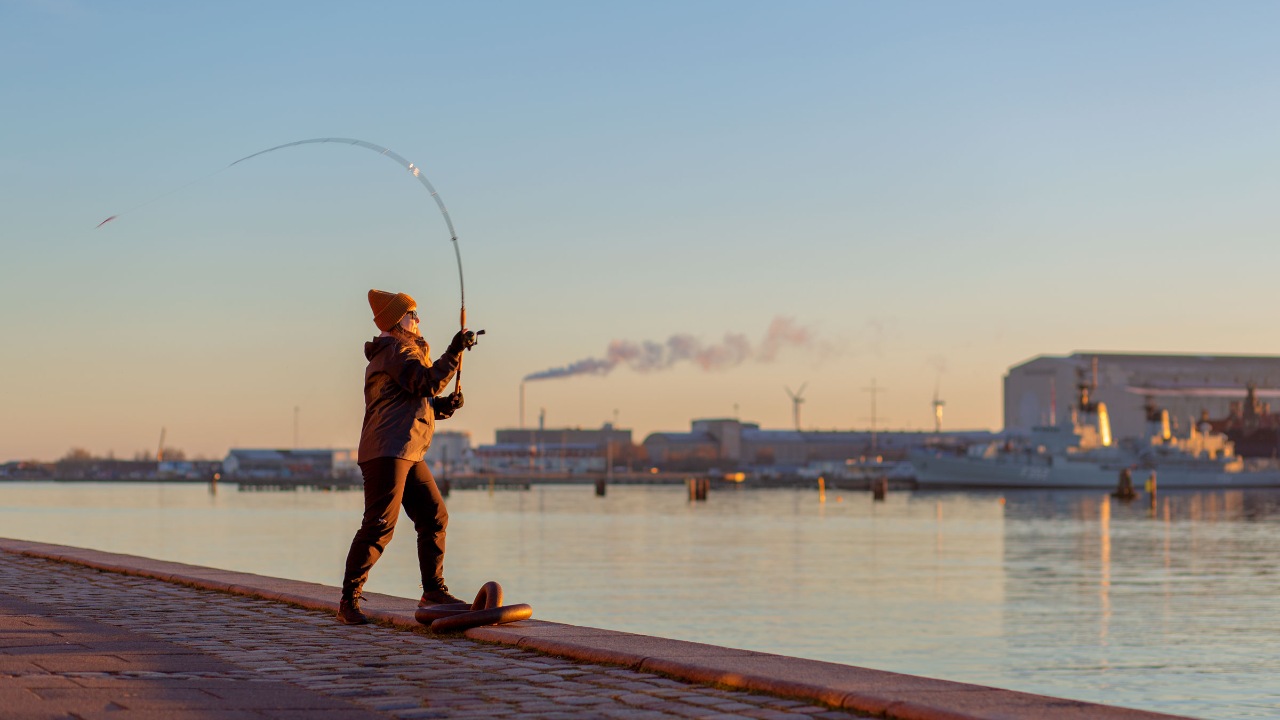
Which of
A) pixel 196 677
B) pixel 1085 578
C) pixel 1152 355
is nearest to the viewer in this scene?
pixel 196 677

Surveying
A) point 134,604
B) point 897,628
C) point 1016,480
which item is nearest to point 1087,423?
point 1016,480

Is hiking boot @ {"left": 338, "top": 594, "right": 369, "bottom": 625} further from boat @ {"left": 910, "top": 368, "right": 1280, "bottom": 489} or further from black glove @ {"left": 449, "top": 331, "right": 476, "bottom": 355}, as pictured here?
boat @ {"left": 910, "top": 368, "right": 1280, "bottom": 489}

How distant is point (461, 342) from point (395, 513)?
130 centimetres

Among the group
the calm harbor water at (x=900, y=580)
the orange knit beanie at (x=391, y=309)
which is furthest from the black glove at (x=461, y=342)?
the calm harbor water at (x=900, y=580)

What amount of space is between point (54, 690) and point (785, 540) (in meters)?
53.7

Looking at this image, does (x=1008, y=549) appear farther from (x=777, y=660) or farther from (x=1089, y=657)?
(x=777, y=660)

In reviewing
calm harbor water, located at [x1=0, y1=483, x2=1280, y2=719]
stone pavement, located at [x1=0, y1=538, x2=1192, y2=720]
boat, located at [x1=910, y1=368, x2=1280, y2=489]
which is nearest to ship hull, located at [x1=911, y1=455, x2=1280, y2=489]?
boat, located at [x1=910, y1=368, x2=1280, y2=489]

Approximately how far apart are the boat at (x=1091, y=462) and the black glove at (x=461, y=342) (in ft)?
463

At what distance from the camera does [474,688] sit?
730 cm

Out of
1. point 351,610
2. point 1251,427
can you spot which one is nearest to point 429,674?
point 351,610

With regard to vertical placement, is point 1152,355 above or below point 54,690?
above

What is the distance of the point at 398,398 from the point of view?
32.4 ft

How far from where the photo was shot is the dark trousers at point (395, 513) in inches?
382

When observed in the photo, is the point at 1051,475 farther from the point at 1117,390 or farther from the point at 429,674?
the point at 429,674
